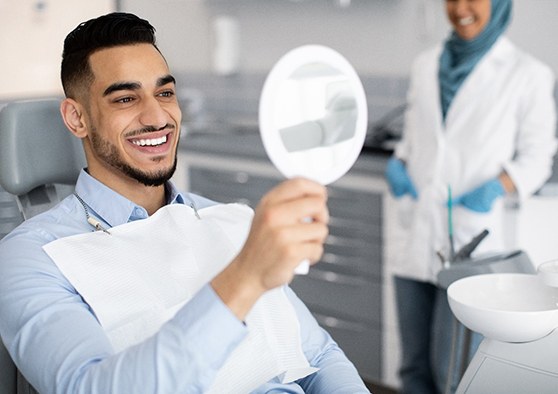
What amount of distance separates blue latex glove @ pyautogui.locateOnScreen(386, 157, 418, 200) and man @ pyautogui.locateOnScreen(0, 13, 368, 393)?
44.9 inches

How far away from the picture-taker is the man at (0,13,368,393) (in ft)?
3.07

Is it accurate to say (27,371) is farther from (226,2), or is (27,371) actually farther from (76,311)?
(226,2)

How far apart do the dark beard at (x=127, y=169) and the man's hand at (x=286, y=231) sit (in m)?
0.60

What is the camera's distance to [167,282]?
1.40 m

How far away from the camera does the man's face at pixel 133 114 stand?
4.86 ft

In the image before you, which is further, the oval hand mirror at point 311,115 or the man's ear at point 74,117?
the man's ear at point 74,117

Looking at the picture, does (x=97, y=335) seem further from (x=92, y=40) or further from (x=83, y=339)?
(x=92, y=40)

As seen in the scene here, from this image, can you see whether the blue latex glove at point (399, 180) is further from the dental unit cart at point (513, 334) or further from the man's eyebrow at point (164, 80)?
the dental unit cart at point (513, 334)

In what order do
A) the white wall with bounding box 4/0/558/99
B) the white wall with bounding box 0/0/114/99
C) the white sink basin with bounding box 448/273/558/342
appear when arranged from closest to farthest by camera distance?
the white sink basin with bounding box 448/273/558/342 < the white wall with bounding box 4/0/558/99 < the white wall with bounding box 0/0/114/99

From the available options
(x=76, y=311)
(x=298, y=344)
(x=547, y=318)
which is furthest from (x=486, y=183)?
(x=76, y=311)

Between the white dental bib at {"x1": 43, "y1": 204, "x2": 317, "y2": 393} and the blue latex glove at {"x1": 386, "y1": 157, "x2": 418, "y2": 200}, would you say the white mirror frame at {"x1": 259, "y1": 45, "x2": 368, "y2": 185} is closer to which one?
the white dental bib at {"x1": 43, "y1": 204, "x2": 317, "y2": 393}

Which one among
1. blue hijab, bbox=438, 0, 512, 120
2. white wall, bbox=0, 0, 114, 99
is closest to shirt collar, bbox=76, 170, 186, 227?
blue hijab, bbox=438, 0, 512, 120

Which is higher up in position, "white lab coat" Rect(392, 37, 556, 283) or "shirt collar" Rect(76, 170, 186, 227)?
"shirt collar" Rect(76, 170, 186, 227)

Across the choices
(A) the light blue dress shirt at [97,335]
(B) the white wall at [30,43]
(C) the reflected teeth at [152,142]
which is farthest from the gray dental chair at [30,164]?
(B) the white wall at [30,43]
